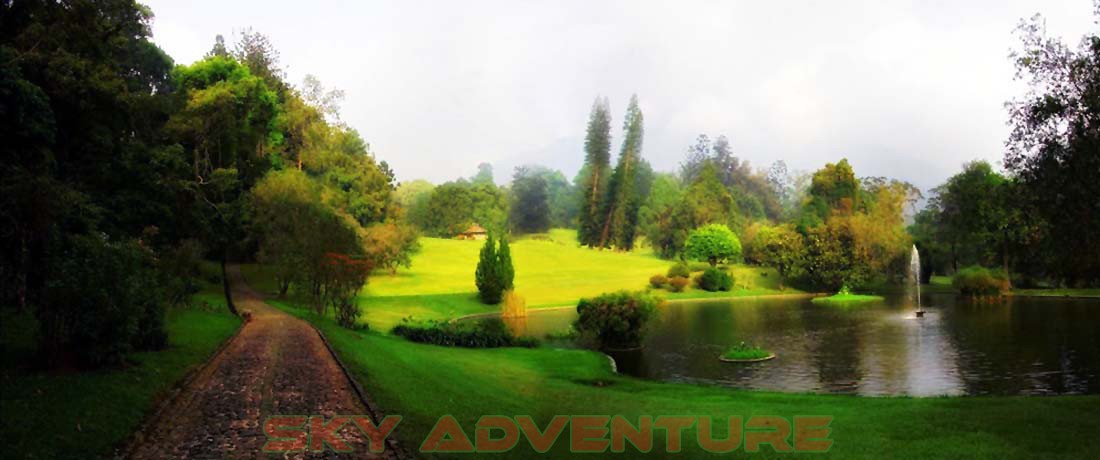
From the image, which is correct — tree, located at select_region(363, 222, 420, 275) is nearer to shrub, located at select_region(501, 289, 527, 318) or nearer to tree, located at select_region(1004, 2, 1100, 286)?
shrub, located at select_region(501, 289, 527, 318)

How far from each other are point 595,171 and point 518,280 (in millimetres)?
45434

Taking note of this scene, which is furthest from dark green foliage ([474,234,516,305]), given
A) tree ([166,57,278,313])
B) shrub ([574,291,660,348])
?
shrub ([574,291,660,348])

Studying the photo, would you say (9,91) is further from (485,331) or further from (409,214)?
(409,214)

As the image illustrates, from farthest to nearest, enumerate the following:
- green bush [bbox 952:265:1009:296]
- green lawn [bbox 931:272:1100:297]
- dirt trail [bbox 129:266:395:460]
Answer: green bush [bbox 952:265:1009:296]
green lawn [bbox 931:272:1100:297]
dirt trail [bbox 129:266:395:460]

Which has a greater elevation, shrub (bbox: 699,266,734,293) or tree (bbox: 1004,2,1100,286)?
tree (bbox: 1004,2,1100,286)

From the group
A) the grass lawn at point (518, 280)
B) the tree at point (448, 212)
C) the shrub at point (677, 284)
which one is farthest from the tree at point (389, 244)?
the tree at point (448, 212)

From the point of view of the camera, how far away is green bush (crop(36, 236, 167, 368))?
1389cm

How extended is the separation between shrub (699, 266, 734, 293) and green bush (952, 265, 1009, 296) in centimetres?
2221

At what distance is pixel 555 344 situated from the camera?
34.9 m

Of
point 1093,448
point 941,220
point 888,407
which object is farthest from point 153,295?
point 941,220

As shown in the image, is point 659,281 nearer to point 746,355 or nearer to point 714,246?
point 714,246

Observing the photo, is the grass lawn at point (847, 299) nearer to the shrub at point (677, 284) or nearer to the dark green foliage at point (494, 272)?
the shrub at point (677, 284)

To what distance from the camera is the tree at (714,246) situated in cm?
8712

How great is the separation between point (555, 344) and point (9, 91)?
24008mm
